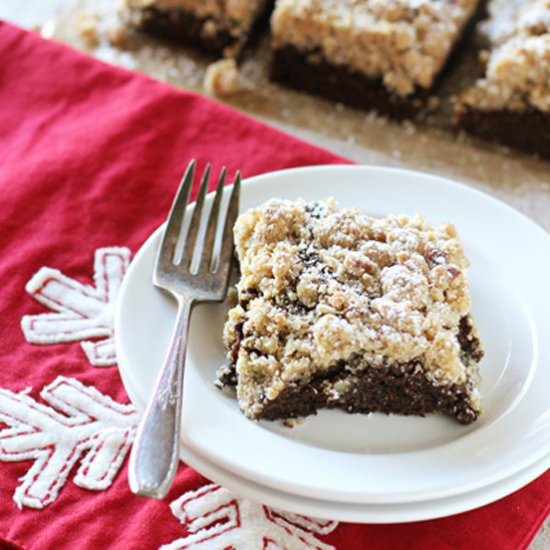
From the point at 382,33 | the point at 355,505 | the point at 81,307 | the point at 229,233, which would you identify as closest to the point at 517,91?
the point at 382,33

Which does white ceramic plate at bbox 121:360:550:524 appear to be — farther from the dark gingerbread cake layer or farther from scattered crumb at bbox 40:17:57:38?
scattered crumb at bbox 40:17:57:38

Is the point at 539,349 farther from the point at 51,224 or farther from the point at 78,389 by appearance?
the point at 51,224

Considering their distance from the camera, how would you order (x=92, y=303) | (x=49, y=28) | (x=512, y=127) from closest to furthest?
1. (x=92, y=303)
2. (x=512, y=127)
3. (x=49, y=28)

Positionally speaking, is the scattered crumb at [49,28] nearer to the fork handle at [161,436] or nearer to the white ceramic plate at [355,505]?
the fork handle at [161,436]

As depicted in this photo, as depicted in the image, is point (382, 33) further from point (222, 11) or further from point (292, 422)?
point (292, 422)

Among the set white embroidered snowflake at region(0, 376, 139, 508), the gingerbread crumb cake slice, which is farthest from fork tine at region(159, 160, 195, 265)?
white embroidered snowflake at region(0, 376, 139, 508)

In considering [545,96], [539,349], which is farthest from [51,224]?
[545,96]
